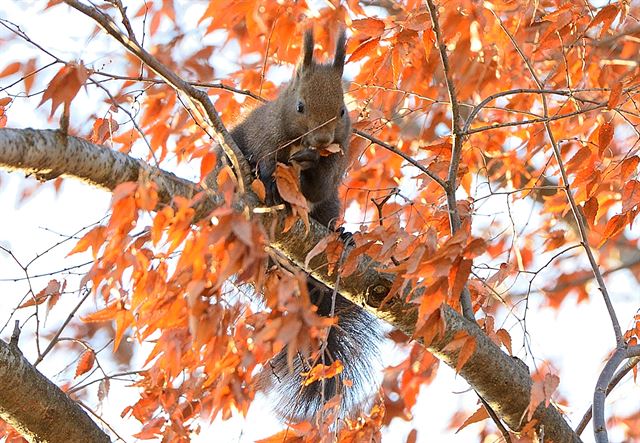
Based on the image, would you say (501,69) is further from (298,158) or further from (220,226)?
(220,226)

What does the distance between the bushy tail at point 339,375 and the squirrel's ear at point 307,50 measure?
128 centimetres

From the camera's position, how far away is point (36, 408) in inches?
126

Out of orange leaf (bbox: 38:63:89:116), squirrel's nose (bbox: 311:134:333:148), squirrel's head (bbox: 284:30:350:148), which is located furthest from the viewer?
squirrel's head (bbox: 284:30:350:148)

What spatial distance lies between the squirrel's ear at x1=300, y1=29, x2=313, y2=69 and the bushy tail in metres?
1.28

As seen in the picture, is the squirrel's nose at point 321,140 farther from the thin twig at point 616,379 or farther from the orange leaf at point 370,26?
the thin twig at point 616,379

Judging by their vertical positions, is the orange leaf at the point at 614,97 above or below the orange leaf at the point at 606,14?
below

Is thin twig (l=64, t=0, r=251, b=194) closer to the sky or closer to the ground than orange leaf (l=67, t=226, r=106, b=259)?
closer to the sky

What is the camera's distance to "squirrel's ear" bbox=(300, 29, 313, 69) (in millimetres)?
4766

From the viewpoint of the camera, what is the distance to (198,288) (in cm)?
242

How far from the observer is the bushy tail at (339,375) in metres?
4.18

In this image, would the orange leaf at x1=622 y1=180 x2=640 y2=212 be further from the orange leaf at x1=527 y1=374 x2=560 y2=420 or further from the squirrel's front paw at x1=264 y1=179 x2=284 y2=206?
the squirrel's front paw at x1=264 y1=179 x2=284 y2=206

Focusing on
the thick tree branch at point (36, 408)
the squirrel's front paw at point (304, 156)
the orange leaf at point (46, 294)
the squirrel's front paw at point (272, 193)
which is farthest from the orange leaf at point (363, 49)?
the thick tree branch at point (36, 408)

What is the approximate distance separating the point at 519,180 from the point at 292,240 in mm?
3067

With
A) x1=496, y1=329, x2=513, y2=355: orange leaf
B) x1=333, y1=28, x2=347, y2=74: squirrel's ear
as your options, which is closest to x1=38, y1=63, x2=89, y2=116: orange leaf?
x1=496, y1=329, x2=513, y2=355: orange leaf
